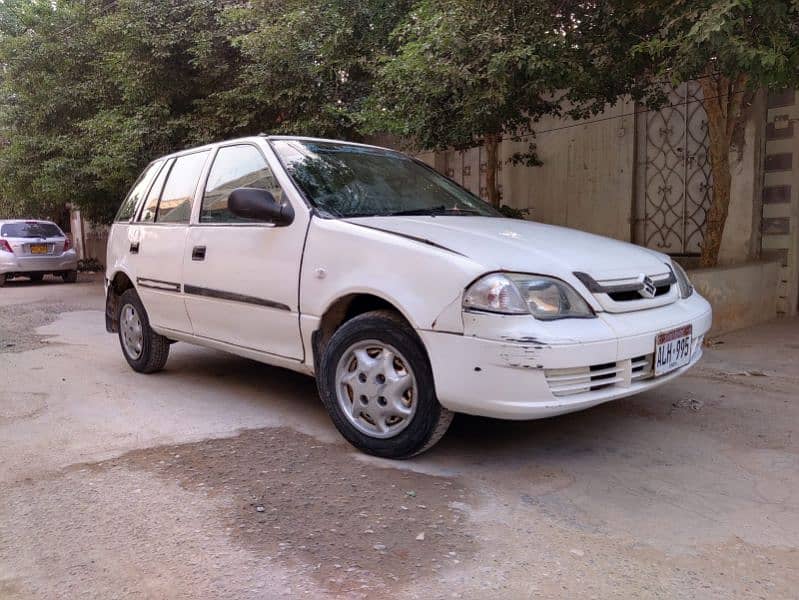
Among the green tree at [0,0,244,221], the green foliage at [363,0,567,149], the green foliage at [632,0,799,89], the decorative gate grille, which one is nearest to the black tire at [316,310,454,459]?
the green foliage at [632,0,799,89]

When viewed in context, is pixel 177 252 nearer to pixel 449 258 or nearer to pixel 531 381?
pixel 449 258

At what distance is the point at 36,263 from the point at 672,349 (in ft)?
49.6

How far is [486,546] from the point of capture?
276 cm

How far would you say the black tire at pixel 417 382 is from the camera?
338cm

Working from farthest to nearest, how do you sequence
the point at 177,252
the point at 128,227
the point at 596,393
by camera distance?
1. the point at 128,227
2. the point at 177,252
3. the point at 596,393

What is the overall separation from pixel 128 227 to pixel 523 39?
3.74 metres

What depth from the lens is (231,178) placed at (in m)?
4.71

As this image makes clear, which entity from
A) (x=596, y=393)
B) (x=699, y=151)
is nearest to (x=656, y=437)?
(x=596, y=393)

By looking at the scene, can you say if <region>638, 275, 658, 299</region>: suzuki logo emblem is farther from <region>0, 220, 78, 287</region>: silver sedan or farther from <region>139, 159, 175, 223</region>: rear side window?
<region>0, 220, 78, 287</region>: silver sedan

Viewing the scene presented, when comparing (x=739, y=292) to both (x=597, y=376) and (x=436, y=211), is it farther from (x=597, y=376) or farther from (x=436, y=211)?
(x=597, y=376)

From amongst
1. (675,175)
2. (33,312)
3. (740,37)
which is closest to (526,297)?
(740,37)

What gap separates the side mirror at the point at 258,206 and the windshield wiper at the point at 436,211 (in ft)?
2.04

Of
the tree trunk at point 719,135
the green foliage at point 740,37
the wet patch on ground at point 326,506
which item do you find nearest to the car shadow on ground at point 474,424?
the wet patch on ground at point 326,506

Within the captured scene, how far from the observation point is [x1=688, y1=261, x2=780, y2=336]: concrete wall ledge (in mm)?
6871
